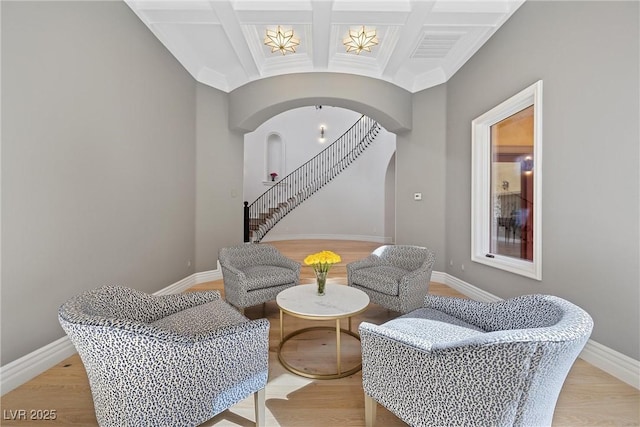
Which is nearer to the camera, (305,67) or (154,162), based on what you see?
(154,162)

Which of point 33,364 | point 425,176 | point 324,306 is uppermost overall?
point 425,176

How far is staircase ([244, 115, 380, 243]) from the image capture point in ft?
29.4

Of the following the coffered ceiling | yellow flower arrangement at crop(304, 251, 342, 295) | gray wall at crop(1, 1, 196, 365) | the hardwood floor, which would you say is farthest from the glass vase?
the coffered ceiling

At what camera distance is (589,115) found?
206cm

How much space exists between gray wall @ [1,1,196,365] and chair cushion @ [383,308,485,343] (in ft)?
8.33

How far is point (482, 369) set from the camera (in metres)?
1.00

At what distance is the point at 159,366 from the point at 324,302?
122 centimetres

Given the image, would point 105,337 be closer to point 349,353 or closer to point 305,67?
point 349,353

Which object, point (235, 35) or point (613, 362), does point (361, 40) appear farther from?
point (613, 362)

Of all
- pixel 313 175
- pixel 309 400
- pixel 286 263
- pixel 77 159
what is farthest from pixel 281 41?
pixel 313 175

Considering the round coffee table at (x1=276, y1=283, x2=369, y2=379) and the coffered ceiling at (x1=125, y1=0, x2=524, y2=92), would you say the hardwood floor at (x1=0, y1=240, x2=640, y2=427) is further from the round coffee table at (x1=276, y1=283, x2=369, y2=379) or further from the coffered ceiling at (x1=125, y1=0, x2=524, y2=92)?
the coffered ceiling at (x1=125, y1=0, x2=524, y2=92)

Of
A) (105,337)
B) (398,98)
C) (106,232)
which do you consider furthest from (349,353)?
(398,98)

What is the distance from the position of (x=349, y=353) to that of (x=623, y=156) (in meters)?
2.53

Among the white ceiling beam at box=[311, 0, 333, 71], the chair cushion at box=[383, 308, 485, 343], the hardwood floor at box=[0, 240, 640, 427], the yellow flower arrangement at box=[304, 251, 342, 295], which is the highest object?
the white ceiling beam at box=[311, 0, 333, 71]
